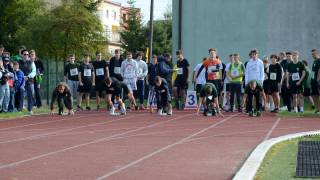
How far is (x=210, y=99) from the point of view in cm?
2116

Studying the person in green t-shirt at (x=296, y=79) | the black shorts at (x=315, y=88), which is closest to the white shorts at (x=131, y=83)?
the person in green t-shirt at (x=296, y=79)

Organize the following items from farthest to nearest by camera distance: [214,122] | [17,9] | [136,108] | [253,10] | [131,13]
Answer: [131,13] → [17,9] → [253,10] → [136,108] → [214,122]

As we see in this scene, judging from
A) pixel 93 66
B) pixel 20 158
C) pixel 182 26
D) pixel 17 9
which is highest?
pixel 17 9

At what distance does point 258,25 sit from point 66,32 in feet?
54.6

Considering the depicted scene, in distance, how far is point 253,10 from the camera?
34312 mm

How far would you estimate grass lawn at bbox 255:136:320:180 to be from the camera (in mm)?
9136

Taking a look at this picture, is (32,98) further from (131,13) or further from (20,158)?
(131,13)

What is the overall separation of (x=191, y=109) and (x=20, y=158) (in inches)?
560

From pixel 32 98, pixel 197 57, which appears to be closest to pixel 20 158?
pixel 32 98

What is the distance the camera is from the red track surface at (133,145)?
9820 millimetres

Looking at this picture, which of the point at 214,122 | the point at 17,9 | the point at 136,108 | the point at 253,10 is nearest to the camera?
the point at 214,122

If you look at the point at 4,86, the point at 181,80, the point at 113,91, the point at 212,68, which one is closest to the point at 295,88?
the point at 212,68

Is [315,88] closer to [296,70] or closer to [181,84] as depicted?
[296,70]

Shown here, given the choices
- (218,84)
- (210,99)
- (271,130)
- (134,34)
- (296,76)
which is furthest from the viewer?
(134,34)
